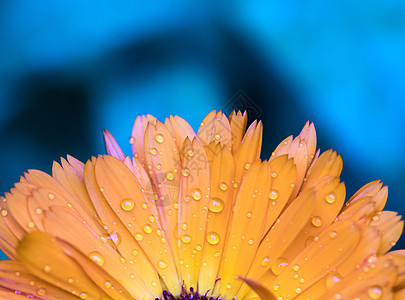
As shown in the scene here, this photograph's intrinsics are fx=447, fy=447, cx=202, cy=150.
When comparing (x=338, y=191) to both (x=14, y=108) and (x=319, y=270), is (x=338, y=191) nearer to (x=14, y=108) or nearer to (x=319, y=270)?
(x=319, y=270)

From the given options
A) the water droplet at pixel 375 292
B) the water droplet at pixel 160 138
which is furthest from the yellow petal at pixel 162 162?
the water droplet at pixel 375 292

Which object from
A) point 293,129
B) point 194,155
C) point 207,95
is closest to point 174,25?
point 207,95

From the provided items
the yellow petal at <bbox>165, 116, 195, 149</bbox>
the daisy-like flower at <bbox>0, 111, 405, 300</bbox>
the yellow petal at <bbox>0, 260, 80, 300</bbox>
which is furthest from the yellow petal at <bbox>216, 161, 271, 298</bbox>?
the yellow petal at <bbox>0, 260, 80, 300</bbox>

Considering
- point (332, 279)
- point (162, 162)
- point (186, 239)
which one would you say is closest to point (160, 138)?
point (162, 162)

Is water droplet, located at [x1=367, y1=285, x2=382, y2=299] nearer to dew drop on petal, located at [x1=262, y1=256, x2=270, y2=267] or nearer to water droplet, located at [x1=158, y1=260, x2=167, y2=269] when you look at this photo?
dew drop on petal, located at [x1=262, y1=256, x2=270, y2=267]

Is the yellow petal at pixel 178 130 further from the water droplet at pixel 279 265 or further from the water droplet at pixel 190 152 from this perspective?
the water droplet at pixel 279 265

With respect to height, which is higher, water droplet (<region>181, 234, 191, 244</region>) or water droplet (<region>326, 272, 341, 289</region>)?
water droplet (<region>181, 234, 191, 244</region>)
